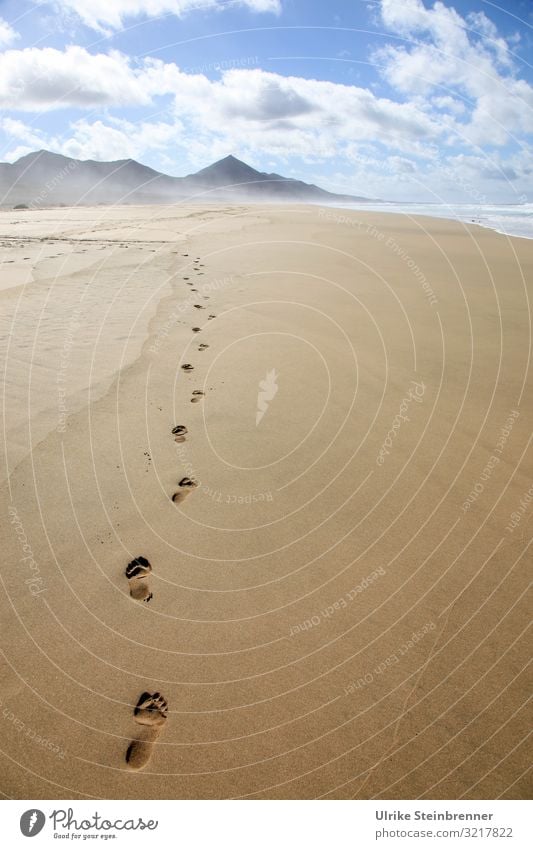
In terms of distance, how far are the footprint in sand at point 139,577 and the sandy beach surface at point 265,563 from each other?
15 mm

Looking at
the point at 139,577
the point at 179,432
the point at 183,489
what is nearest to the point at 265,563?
the point at 139,577

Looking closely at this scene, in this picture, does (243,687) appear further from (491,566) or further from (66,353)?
(66,353)

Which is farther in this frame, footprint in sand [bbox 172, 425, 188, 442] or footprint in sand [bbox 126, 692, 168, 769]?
footprint in sand [bbox 172, 425, 188, 442]

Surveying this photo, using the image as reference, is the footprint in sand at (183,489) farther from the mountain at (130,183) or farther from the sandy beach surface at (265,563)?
the mountain at (130,183)

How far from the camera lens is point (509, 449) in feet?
16.2

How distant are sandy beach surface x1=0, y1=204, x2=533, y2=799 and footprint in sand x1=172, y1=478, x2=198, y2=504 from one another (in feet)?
0.14

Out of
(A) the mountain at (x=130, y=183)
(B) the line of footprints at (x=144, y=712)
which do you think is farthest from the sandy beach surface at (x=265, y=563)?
(A) the mountain at (x=130, y=183)

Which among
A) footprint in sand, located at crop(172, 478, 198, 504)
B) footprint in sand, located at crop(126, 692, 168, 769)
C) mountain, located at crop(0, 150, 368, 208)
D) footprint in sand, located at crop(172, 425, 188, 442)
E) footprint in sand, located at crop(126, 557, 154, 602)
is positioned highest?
mountain, located at crop(0, 150, 368, 208)

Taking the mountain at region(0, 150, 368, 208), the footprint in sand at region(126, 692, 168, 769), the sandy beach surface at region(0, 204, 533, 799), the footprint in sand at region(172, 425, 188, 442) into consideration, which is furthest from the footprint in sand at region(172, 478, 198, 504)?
the mountain at region(0, 150, 368, 208)

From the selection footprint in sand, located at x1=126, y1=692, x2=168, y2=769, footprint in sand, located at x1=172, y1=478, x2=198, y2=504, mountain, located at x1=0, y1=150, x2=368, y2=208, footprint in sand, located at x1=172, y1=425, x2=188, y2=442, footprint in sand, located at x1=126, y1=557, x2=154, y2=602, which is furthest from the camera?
mountain, located at x1=0, y1=150, x2=368, y2=208

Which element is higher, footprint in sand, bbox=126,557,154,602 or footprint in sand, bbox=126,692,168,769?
footprint in sand, bbox=126,557,154,602

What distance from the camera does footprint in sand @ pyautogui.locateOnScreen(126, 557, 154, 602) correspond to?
3.32 m

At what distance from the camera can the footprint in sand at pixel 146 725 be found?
96.3 inches

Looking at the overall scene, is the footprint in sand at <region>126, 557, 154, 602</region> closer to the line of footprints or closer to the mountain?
the line of footprints
